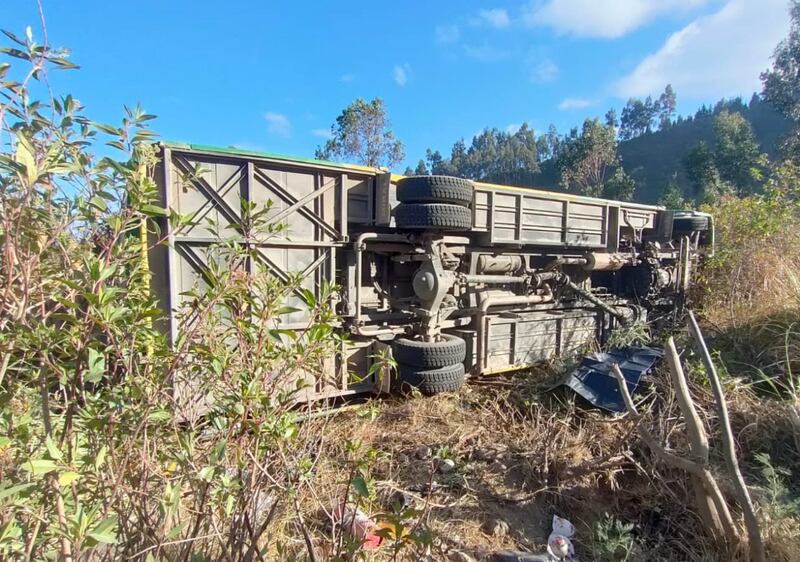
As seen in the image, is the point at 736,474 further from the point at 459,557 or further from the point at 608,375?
the point at 608,375

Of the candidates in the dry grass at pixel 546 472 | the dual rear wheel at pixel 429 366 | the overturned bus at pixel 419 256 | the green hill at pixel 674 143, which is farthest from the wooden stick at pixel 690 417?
the green hill at pixel 674 143

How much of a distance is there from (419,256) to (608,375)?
96.0 inches

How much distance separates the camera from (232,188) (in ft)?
14.3

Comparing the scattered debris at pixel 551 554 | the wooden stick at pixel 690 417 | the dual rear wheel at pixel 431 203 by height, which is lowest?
the scattered debris at pixel 551 554

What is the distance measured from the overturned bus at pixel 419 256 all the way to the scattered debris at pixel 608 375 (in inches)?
51.5

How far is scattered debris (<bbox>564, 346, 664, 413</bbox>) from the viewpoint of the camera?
14.3ft

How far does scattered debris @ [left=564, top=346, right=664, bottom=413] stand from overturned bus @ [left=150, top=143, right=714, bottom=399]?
1309mm

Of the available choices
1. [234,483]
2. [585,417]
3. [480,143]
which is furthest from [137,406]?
[480,143]

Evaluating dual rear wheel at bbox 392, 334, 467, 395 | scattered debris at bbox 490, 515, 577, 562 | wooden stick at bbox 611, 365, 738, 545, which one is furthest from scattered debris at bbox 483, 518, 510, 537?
dual rear wheel at bbox 392, 334, 467, 395

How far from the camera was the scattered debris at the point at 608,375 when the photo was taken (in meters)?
4.34

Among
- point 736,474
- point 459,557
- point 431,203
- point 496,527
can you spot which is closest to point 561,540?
point 496,527

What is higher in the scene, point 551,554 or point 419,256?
point 419,256

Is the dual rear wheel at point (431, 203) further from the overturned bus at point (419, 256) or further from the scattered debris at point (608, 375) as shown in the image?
the scattered debris at point (608, 375)

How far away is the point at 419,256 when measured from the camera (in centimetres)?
542
